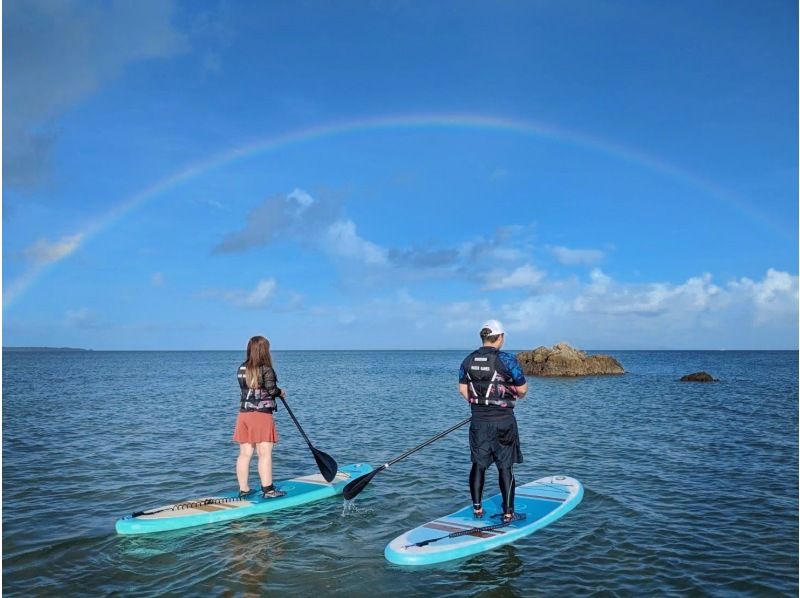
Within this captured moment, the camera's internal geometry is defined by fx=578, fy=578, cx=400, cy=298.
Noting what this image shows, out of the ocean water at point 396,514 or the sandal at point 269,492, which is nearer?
the ocean water at point 396,514

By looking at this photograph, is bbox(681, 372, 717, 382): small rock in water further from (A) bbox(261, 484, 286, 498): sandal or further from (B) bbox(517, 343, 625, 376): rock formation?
(A) bbox(261, 484, 286, 498): sandal

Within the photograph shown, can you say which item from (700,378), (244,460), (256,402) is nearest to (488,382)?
(256,402)

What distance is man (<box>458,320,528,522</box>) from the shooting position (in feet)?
28.7

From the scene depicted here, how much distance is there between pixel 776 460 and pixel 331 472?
1288 cm

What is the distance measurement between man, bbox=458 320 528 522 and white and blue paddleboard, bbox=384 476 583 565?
0.91 metres

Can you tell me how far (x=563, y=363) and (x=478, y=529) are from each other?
176ft

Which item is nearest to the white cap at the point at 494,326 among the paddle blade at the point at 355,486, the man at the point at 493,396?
the man at the point at 493,396

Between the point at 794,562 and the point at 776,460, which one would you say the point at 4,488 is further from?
the point at 776,460

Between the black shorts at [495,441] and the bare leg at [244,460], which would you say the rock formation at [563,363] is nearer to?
the bare leg at [244,460]

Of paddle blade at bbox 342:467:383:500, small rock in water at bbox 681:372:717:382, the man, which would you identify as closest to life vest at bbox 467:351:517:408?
the man

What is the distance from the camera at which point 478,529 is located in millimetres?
9141

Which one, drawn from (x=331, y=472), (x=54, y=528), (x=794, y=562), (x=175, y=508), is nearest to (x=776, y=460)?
(x=794, y=562)

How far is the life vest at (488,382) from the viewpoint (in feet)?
28.8

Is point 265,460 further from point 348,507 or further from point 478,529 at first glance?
point 478,529
